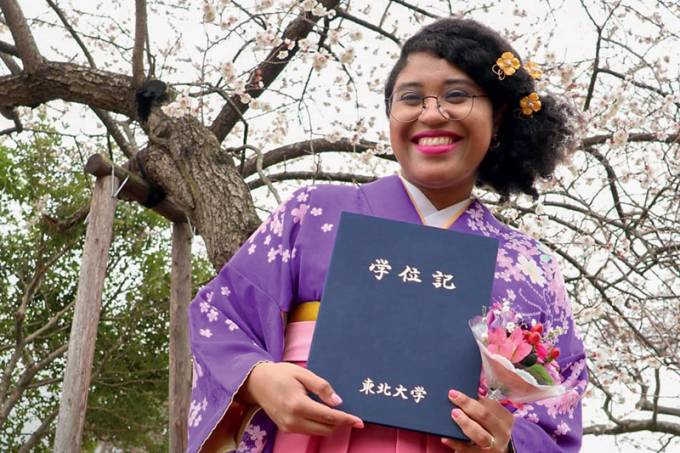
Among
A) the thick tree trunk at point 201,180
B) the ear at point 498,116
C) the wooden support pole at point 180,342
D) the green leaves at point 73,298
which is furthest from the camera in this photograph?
the green leaves at point 73,298

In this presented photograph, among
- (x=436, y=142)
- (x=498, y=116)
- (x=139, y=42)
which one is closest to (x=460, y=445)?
(x=436, y=142)

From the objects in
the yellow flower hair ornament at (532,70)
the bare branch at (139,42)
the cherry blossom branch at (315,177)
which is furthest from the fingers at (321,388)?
the cherry blossom branch at (315,177)

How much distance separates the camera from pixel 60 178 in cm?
642

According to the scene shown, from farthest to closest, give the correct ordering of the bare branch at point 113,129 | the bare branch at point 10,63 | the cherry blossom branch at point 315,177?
1. the bare branch at point 113,129
2. the bare branch at point 10,63
3. the cherry blossom branch at point 315,177

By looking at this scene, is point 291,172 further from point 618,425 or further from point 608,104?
point 618,425

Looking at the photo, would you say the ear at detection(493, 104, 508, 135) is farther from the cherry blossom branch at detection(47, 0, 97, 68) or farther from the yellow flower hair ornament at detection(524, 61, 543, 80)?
the cherry blossom branch at detection(47, 0, 97, 68)

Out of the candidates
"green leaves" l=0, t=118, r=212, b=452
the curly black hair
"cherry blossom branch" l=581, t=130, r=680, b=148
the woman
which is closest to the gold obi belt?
the woman

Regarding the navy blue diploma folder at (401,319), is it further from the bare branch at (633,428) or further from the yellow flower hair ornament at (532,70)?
the bare branch at (633,428)

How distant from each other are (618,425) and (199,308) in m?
4.09

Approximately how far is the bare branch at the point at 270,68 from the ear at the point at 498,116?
2172mm

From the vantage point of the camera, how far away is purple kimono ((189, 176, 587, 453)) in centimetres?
137

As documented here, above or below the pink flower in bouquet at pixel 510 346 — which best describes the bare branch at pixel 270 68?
above

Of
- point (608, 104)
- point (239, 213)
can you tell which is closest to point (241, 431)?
point (239, 213)

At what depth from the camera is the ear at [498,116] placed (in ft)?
5.25
